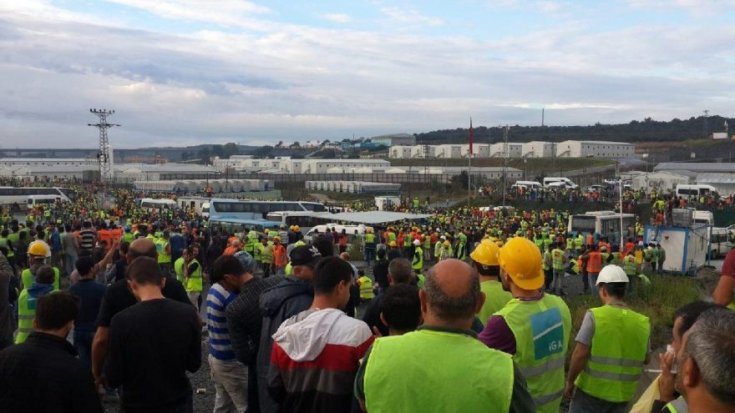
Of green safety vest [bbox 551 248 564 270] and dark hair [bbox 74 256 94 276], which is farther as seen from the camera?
green safety vest [bbox 551 248 564 270]

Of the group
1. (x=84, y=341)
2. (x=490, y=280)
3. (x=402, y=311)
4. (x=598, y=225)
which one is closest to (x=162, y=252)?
(x=84, y=341)

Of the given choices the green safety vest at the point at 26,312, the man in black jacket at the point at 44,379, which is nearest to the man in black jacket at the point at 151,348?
the man in black jacket at the point at 44,379

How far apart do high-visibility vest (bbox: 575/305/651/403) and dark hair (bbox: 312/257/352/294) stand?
5.94 feet

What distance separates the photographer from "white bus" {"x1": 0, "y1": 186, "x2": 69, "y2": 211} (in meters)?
48.1

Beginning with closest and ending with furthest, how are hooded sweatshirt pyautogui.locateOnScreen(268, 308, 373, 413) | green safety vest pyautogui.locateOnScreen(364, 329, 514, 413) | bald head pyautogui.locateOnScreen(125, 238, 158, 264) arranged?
green safety vest pyautogui.locateOnScreen(364, 329, 514, 413)
hooded sweatshirt pyautogui.locateOnScreen(268, 308, 373, 413)
bald head pyautogui.locateOnScreen(125, 238, 158, 264)

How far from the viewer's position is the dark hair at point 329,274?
3.54 metres

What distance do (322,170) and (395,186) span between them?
39008 millimetres

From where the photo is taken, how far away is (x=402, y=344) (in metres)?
2.48

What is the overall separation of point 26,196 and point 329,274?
5685 cm

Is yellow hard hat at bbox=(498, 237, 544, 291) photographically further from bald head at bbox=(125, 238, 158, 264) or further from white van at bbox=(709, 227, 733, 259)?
white van at bbox=(709, 227, 733, 259)

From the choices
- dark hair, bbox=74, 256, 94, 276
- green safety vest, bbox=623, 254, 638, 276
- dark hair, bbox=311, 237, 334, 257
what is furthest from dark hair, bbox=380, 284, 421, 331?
green safety vest, bbox=623, 254, 638, 276

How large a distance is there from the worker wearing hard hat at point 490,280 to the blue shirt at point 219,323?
81.2 inches

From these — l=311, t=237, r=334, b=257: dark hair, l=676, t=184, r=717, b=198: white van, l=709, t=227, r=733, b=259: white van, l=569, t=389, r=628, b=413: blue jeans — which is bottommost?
l=709, t=227, r=733, b=259: white van

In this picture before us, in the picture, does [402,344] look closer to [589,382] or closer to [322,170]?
[589,382]
